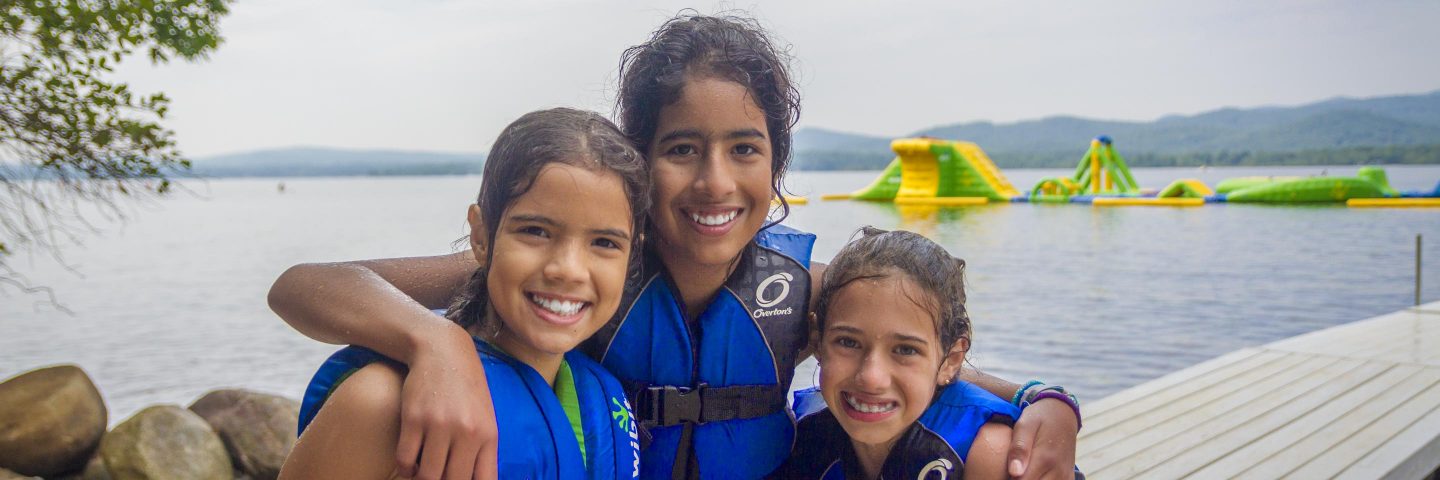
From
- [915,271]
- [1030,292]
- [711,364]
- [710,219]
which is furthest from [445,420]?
[1030,292]

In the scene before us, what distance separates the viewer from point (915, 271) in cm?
236

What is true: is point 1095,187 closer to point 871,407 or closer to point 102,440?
point 102,440

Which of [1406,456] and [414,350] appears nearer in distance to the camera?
[414,350]

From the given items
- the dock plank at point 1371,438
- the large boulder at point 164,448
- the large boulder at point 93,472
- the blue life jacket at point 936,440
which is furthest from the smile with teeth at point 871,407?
the large boulder at point 93,472

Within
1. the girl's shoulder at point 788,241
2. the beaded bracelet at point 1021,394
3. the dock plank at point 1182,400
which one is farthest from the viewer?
the dock plank at point 1182,400

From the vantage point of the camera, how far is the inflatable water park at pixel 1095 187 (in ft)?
97.4

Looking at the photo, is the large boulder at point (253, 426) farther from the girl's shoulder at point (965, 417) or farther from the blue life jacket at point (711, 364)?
the girl's shoulder at point (965, 417)

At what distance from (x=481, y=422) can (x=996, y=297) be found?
40.7ft

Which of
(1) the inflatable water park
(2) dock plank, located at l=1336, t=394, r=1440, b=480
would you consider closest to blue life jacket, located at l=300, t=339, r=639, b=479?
(2) dock plank, located at l=1336, t=394, r=1440, b=480

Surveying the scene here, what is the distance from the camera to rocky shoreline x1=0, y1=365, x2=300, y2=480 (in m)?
4.68

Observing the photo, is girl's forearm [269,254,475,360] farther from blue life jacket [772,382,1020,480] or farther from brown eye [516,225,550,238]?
→ blue life jacket [772,382,1020,480]

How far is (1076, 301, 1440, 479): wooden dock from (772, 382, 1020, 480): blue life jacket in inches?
71.4

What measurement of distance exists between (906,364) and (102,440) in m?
4.21

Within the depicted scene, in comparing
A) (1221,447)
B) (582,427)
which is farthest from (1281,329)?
(582,427)
